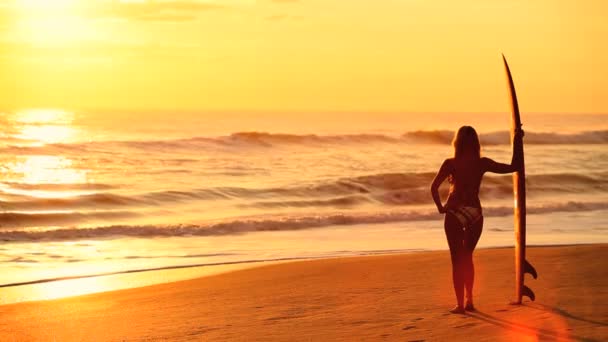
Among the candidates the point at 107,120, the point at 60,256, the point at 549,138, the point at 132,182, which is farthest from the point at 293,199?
the point at 107,120

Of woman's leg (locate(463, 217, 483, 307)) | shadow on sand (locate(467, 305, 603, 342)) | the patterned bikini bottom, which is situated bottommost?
shadow on sand (locate(467, 305, 603, 342))

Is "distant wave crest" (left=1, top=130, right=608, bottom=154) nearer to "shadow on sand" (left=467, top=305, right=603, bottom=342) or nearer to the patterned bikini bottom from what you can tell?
the patterned bikini bottom

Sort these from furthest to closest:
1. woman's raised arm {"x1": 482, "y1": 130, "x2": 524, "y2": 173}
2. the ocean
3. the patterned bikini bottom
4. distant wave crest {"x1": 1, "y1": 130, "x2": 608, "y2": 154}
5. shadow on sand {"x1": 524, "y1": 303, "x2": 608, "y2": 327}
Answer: distant wave crest {"x1": 1, "y1": 130, "x2": 608, "y2": 154}
the ocean
the patterned bikini bottom
woman's raised arm {"x1": 482, "y1": 130, "x2": 524, "y2": 173}
shadow on sand {"x1": 524, "y1": 303, "x2": 608, "y2": 327}

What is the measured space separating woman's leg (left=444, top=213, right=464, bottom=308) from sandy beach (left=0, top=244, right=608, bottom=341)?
244 millimetres

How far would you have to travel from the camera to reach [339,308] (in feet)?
28.1

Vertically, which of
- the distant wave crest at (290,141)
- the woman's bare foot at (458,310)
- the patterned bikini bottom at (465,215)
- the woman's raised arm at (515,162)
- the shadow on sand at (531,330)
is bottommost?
the shadow on sand at (531,330)

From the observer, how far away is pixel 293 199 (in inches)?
976

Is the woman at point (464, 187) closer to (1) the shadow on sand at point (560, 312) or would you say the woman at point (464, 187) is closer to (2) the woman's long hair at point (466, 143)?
(2) the woman's long hair at point (466, 143)

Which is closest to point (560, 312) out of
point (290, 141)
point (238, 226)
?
point (238, 226)

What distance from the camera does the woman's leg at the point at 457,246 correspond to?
793 cm

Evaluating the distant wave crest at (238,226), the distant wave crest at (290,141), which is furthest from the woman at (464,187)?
the distant wave crest at (290,141)

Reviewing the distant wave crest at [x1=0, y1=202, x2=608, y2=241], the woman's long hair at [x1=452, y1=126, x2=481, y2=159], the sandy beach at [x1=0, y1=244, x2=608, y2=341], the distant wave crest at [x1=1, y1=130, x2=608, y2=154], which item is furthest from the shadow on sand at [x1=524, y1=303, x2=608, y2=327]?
the distant wave crest at [x1=1, y1=130, x2=608, y2=154]

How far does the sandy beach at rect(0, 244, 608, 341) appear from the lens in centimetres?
746

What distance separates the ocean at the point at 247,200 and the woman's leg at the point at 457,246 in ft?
15.0
